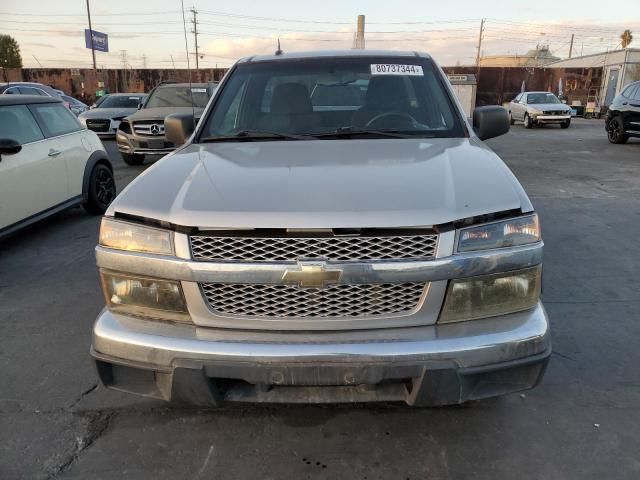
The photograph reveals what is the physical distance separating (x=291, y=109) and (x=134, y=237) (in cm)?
158

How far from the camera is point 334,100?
3.46 meters

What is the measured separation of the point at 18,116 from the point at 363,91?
4.03 metres

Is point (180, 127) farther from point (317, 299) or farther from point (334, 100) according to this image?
point (317, 299)

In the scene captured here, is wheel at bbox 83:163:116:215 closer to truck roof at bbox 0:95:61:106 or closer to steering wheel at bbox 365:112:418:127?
truck roof at bbox 0:95:61:106

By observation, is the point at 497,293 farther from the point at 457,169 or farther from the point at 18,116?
the point at 18,116

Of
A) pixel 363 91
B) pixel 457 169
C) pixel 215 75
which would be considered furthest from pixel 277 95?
pixel 215 75

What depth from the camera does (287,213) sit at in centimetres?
193

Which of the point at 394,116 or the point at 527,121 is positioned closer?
the point at 394,116

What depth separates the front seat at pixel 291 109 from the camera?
3.20 metres

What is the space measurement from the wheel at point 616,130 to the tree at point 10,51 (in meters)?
71.6

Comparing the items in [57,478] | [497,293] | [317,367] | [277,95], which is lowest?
[57,478]

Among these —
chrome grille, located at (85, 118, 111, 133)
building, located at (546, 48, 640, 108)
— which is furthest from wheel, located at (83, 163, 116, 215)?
building, located at (546, 48, 640, 108)

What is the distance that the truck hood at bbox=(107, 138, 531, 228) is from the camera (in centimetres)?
193

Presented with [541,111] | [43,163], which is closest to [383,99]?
[43,163]
